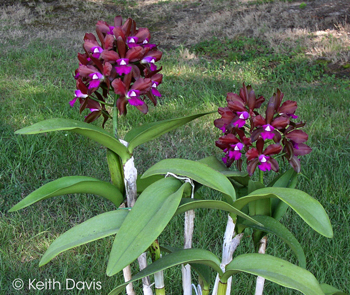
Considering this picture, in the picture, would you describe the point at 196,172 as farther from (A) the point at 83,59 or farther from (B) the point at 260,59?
(B) the point at 260,59

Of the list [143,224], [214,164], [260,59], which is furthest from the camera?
[260,59]

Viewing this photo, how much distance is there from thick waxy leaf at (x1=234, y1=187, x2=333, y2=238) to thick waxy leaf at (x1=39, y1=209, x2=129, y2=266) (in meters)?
0.35

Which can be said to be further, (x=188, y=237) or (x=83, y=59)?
(x=188, y=237)

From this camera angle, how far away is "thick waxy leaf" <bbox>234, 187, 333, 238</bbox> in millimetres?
916

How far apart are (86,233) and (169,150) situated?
2109mm

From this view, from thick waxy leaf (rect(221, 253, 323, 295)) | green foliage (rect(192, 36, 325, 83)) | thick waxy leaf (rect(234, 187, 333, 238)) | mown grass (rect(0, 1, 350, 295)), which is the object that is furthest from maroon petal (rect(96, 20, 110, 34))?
green foliage (rect(192, 36, 325, 83))

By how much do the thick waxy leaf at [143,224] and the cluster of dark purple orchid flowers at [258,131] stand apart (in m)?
0.23

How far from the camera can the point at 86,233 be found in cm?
98

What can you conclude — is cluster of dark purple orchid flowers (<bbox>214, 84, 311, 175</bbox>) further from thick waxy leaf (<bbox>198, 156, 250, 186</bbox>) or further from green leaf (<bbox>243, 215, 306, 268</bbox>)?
green leaf (<bbox>243, 215, 306, 268</bbox>)

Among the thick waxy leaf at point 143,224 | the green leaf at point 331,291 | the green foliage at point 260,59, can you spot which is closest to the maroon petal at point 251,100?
the thick waxy leaf at point 143,224

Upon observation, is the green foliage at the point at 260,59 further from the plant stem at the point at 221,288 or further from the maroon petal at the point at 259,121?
the plant stem at the point at 221,288

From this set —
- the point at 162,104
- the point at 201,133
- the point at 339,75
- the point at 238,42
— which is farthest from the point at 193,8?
the point at 201,133

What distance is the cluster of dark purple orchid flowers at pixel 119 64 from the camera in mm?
1096

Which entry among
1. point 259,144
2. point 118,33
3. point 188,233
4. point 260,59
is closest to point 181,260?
point 188,233
